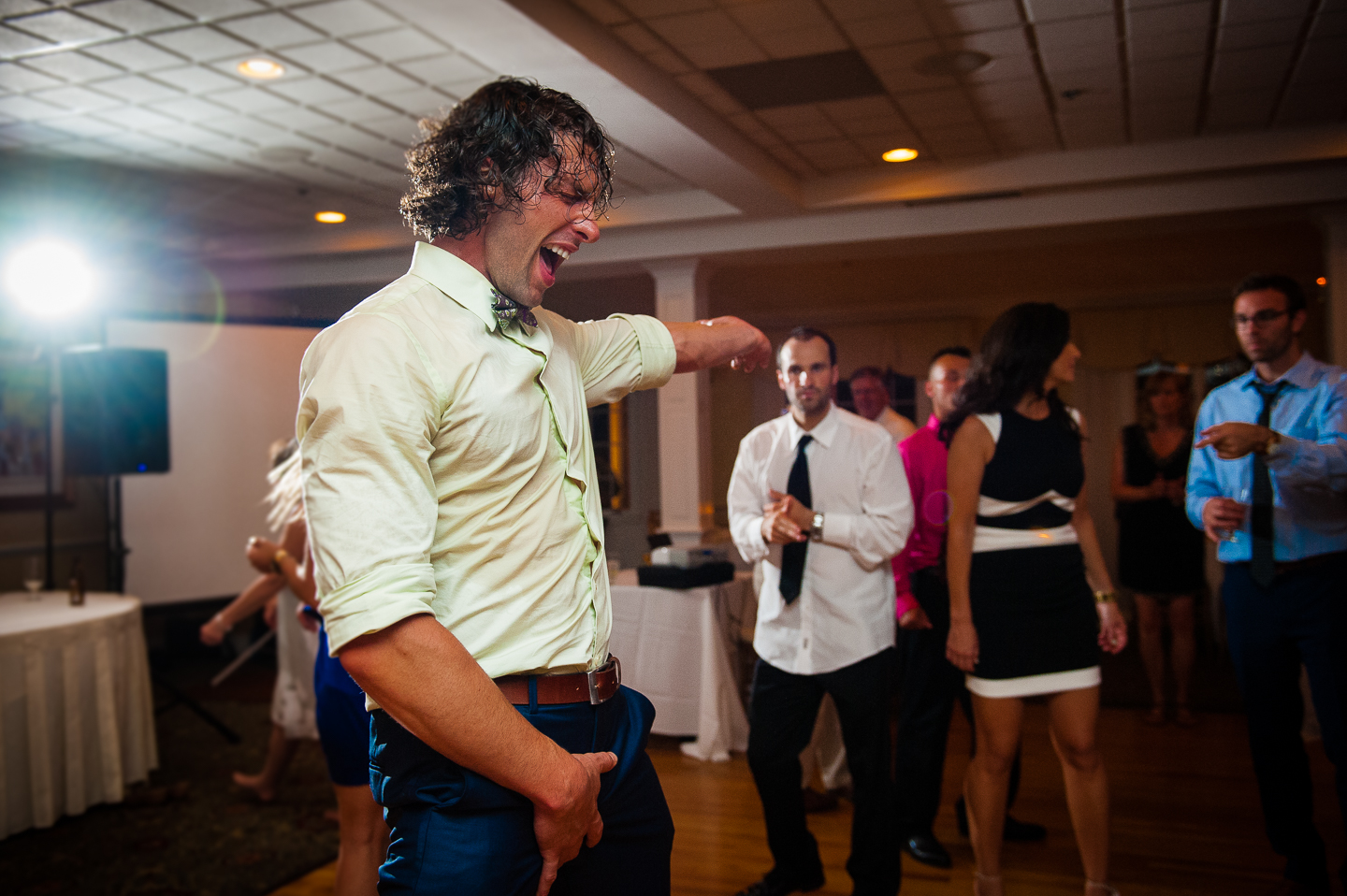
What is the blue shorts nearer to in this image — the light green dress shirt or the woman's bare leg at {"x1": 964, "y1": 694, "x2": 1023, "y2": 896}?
the light green dress shirt

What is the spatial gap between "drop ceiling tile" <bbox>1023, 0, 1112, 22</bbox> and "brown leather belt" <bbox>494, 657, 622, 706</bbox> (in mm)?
2780

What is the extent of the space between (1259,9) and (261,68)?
3.44 m

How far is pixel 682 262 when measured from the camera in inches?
133

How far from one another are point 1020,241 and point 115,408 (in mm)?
4751

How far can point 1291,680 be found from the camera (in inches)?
84.7

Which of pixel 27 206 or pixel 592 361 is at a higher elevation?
pixel 27 206

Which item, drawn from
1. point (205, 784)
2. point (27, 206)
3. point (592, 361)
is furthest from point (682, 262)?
point (27, 206)

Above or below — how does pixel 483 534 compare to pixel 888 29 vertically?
below

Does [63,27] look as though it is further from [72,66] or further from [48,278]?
[48,278]

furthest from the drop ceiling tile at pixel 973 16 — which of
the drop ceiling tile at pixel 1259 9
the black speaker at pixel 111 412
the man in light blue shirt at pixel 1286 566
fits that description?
the black speaker at pixel 111 412

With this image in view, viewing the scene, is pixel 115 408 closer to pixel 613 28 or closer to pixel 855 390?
pixel 613 28

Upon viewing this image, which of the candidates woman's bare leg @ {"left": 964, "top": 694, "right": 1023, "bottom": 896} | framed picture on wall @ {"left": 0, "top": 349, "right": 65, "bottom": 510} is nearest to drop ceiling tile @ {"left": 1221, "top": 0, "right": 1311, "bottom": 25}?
woman's bare leg @ {"left": 964, "top": 694, "right": 1023, "bottom": 896}

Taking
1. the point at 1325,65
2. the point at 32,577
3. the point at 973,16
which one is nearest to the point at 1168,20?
the point at 973,16

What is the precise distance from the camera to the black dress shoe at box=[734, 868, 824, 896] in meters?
2.03
